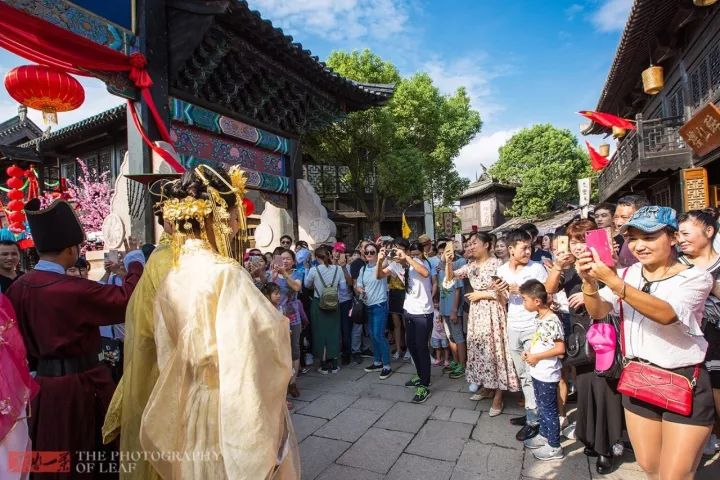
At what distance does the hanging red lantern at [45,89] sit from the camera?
4.20 m

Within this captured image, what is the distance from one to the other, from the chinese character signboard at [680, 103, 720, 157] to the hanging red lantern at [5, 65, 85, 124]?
9.84 metres

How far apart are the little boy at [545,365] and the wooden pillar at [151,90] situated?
4.87 metres

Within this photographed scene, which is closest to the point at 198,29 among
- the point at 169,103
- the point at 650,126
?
the point at 169,103

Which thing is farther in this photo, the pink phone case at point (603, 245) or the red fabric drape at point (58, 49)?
the red fabric drape at point (58, 49)

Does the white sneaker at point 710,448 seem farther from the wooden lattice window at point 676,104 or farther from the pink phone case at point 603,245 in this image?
the wooden lattice window at point 676,104

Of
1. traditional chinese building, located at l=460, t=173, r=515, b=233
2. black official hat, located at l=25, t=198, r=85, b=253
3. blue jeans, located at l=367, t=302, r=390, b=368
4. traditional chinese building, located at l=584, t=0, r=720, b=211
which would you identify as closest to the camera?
black official hat, located at l=25, t=198, r=85, b=253

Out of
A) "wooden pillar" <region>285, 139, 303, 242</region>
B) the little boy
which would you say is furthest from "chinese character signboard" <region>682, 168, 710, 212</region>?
"wooden pillar" <region>285, 139, 303, 242</region>

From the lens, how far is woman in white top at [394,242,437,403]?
460cm

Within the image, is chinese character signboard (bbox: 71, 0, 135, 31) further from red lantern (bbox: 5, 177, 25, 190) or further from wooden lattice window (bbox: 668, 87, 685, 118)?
wooden lattice window (bbox: 668, 87, 685, 118)

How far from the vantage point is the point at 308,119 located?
9.20 metres

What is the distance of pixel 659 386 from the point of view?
6.56 feet

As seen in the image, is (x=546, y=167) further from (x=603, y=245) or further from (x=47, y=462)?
(x=47, y=462)

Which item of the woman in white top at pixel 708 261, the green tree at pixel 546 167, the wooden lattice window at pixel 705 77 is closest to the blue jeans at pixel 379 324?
the woman in white top at pixel 708 261

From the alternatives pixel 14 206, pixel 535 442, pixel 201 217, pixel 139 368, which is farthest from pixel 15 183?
pixel 535 442
